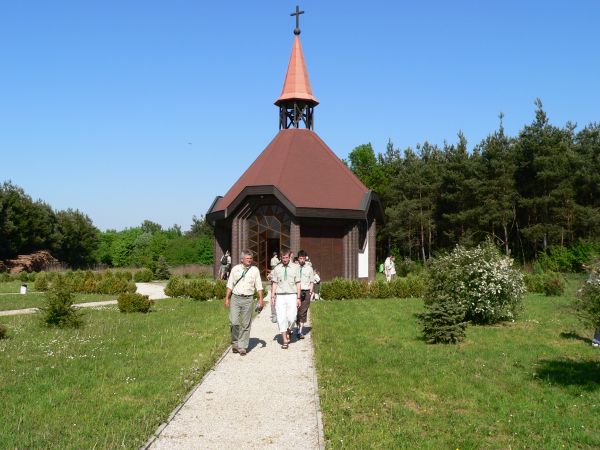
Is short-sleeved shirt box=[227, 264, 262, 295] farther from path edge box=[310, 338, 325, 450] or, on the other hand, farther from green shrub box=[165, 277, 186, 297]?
green shrub box=[165, 277, 186, 297]

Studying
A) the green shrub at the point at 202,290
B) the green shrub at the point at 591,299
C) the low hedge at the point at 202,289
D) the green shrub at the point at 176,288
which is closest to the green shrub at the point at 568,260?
the low hedge at the point at 202,289

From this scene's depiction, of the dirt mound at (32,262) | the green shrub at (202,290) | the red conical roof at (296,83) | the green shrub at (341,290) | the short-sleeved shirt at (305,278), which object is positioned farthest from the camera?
the dirt mound at (32,262)

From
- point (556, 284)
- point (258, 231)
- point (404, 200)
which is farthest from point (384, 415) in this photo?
point (404, 200)

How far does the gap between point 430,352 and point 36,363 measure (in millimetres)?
6350

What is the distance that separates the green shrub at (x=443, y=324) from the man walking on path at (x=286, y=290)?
8.00 feet

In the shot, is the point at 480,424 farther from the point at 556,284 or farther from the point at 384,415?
the point at 556,284

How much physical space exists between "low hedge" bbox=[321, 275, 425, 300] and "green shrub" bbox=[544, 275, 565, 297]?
5.18 meters

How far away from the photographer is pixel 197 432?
18.2 feet

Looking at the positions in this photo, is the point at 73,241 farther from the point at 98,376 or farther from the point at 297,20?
the point at 98,376

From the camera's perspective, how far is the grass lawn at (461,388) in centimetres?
556

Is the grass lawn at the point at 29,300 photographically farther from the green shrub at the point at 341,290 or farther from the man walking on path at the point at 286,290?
the man walking on path at the point at 286,290

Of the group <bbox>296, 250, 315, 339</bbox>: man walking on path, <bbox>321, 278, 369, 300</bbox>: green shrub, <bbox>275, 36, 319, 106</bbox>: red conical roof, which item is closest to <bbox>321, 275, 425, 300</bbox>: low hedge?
<bbox>321, 278, 369, 300</bbox>: green shrub

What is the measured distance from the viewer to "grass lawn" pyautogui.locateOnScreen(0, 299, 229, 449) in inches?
216

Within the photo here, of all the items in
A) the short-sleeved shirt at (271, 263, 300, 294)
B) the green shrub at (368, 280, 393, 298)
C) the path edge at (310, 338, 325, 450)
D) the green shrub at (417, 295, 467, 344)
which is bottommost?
the path edge at (310, 338, 325, 450)
